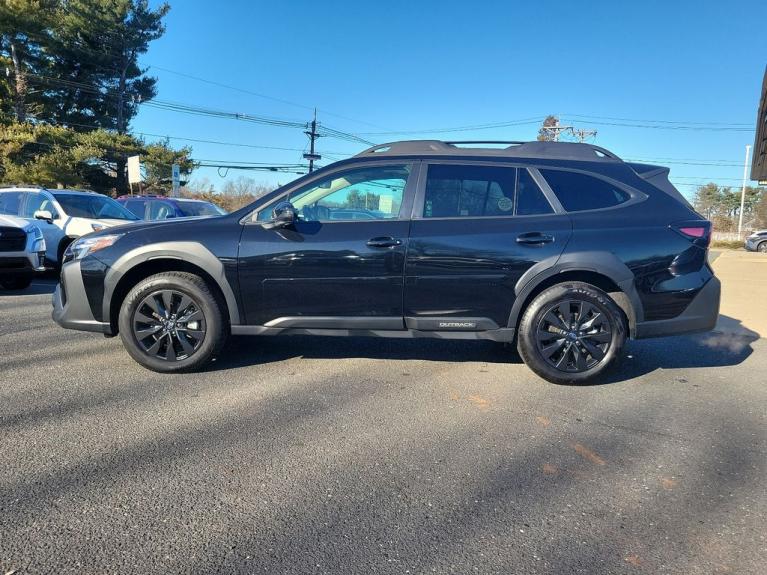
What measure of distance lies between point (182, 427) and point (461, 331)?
2136 mm

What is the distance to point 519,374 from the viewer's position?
4516 millimetres

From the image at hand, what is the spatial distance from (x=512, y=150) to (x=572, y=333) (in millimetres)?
1609

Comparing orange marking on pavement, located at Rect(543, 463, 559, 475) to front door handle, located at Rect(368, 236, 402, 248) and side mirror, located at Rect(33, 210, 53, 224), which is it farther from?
side mirror, located at Rect(33, 210, 53, 224)

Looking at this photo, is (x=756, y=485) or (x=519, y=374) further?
(x=519, y=374)

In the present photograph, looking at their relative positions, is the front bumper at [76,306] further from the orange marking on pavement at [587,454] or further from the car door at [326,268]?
the orange marking on pavement at [587,454]

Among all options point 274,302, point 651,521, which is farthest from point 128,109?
point 651,521

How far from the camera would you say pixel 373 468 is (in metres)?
2.82

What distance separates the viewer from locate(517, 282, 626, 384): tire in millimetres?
4133

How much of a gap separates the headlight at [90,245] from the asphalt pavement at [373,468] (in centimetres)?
94

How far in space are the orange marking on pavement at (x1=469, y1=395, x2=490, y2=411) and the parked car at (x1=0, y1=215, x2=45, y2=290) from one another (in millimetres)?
7444

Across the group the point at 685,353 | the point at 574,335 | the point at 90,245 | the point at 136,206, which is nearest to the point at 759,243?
the point at 685,353

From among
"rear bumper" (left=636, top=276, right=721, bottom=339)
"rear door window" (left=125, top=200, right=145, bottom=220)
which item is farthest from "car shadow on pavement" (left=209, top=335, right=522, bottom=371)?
"rear door window" (left=125, top=200, right=145, bottom=220)

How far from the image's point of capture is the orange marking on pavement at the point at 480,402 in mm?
3742

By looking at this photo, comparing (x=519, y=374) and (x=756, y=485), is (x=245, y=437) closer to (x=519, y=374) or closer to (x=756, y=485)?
(x=519, y=374)
